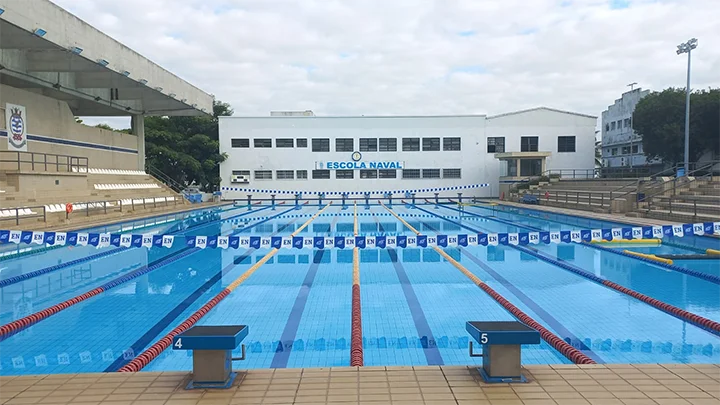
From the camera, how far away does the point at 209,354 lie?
3213 millimetres

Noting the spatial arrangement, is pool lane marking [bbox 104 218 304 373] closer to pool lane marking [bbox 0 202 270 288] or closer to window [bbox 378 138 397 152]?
pool lane marking [bbox 0 202 270 288]

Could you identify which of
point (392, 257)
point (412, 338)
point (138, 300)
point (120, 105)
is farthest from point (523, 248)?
point (120, 105)

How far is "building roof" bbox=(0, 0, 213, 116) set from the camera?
13.1 m

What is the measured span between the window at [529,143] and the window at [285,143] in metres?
16.0

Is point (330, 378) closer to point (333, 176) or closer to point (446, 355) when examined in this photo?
point (446, 355)

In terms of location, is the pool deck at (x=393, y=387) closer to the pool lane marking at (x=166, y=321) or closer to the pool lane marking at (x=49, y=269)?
the pool lane marking at (x=166, y=321)

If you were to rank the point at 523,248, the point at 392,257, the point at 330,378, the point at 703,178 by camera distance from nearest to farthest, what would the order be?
the point at 330,378 → the point at 392,257 → the point at 523,248 → the point at 703,178

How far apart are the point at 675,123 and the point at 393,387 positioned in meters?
32.8

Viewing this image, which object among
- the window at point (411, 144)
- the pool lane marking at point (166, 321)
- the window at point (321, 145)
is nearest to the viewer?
the pool lane marking at point (166, 321)

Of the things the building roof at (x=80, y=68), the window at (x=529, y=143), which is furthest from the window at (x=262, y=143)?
the window at (x=529, y=143)

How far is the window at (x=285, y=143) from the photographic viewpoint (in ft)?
→ 108

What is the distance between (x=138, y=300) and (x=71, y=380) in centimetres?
371

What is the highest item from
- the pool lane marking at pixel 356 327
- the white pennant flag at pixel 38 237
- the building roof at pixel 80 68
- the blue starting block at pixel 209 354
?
the building roof at pixel 80 68

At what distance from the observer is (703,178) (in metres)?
17.6
